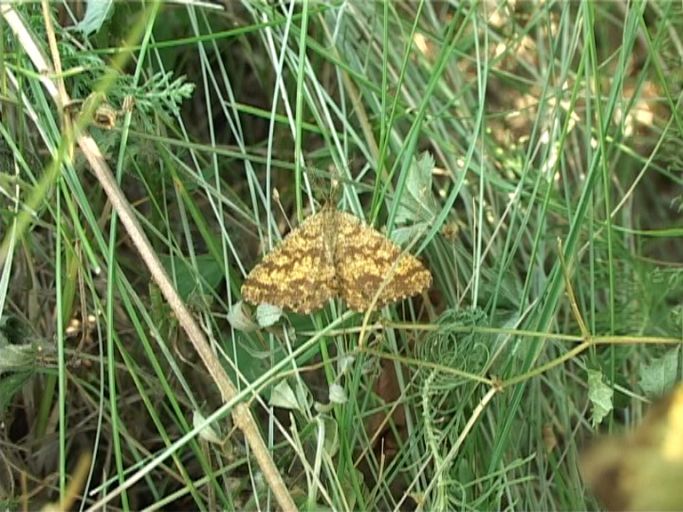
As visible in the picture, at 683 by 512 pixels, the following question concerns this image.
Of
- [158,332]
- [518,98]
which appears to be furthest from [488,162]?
[158,332]

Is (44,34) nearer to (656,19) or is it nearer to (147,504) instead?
(147,504)

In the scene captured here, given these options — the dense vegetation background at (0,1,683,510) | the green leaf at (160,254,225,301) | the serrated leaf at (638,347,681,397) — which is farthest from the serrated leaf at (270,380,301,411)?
the serrated leaf at (638,347,681,397)

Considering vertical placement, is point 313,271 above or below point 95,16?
below

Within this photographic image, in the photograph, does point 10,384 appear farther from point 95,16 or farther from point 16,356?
point 95,16

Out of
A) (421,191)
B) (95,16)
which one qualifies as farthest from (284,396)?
(95,16)

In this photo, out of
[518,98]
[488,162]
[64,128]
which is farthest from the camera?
[518,98]

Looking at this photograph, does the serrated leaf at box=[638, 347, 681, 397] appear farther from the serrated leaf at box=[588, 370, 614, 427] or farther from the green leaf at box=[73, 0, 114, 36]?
the green leaf at box=[73, 0, 114, 36]

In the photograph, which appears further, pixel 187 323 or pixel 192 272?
pixel 192 272
